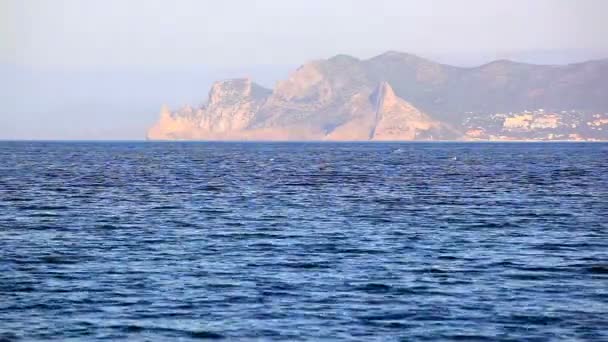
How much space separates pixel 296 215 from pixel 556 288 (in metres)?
22.7

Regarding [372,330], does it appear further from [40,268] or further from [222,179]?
[222,179]

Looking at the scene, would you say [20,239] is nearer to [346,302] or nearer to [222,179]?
[346,302]

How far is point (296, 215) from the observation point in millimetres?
49219

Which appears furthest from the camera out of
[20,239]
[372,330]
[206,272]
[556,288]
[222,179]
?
[222,179]

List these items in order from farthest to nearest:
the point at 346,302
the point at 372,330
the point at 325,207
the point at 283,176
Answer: the point at 283,176 → the point at 325,207 → the point at 346,302 → the point at 372,330

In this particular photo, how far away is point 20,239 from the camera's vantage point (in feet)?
126

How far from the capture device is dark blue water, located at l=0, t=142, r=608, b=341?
23219 mm

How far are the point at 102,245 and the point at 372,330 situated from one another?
54.3 feet

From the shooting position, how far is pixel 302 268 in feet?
102

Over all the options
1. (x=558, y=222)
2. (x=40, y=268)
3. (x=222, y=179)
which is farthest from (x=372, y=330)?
(x=222, y=179)

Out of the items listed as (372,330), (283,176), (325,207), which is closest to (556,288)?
(372,330)

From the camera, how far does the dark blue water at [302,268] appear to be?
23219 mm

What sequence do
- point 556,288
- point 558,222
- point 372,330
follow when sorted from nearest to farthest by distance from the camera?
point 372,330, point 556,288, point 558,222

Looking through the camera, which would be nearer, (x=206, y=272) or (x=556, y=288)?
(x=556, y=288)
